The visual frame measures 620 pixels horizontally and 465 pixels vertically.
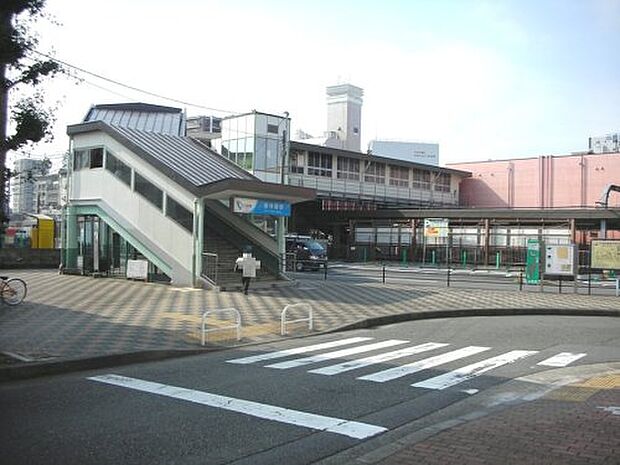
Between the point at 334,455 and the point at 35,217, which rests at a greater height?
the point at 35,217

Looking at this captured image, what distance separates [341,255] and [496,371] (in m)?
47.8

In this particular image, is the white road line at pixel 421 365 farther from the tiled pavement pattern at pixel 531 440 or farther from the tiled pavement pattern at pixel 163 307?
the tiled pavement pattern at pixel 163 307

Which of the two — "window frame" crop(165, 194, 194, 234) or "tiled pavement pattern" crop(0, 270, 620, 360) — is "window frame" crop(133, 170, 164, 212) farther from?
"tiled pavement pattern" crop(0, 270, 620, 360)

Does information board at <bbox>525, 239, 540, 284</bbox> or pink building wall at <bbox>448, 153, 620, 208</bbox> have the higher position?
pink building wall at <bbox>448, 153, 620, 208</bbox>

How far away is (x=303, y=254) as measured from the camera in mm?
39469

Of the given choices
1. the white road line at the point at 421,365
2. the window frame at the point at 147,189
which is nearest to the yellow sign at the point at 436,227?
the window frame at the point at 147,189

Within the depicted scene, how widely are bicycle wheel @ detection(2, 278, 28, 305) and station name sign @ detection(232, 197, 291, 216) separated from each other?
9028 millimetres

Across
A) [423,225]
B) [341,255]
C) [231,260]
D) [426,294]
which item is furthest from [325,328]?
[341,255]

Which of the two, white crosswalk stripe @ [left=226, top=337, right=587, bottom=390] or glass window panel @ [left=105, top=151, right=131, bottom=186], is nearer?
white crosswalk stripe @ [left=226, top=337, right=587, bottom=390]

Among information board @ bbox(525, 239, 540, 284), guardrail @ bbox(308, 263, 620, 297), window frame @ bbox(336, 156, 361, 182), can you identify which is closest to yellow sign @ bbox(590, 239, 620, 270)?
guardrail @ bbox(308, 263, 620, 297)

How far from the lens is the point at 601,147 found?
89.1 m

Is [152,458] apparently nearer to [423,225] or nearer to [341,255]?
[423,225]

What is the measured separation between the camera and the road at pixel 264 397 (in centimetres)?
590

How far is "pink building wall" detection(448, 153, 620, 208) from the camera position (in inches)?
2579
